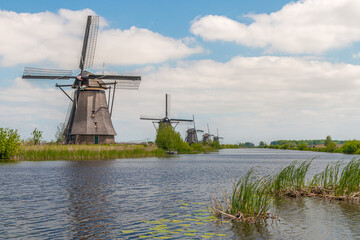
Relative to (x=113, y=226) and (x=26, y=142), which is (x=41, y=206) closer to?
(x=113, y=226)

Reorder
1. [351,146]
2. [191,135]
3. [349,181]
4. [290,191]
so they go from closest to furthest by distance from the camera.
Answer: [349,181] → [290,191] → [351,146] → [191,135]

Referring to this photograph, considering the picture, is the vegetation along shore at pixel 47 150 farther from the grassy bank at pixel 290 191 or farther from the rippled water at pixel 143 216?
the grassy bank at pixel 290 191

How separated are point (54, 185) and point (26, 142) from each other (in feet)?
Answer: 108

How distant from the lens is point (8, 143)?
43344mm

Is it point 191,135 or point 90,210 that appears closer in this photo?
Answer: point 90,210

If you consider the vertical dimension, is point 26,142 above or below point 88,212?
above

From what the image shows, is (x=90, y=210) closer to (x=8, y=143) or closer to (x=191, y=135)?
(x=8, y=143)

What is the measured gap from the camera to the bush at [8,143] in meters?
42.8

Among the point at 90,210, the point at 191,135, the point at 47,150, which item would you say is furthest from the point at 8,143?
the point at 191,135

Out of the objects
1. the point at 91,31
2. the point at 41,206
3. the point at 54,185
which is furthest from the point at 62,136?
the point at 41,206

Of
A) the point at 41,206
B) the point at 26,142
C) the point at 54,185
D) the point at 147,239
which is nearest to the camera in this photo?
the point at 147,239

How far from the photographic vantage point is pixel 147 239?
31.7ft

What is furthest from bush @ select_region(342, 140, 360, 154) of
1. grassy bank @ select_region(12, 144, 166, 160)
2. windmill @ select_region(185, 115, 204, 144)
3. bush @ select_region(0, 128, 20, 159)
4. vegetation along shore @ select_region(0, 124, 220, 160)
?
bush @ select_region(0, 128, 20, 159)

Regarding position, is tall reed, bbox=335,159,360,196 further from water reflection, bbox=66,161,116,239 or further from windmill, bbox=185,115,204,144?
windmill, bbox=185,115,204,144
